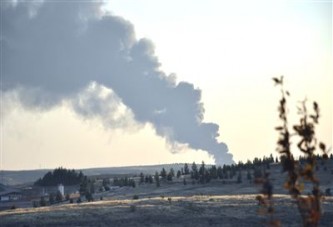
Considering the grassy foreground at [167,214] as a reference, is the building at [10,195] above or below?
above

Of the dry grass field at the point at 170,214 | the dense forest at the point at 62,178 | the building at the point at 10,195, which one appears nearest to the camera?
the dry grass field at the point at 170,214

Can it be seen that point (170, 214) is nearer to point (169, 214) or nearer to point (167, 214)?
point (169, 214)

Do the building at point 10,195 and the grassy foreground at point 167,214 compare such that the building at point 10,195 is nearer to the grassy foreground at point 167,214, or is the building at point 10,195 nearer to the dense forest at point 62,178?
the dense forest at point 62,178

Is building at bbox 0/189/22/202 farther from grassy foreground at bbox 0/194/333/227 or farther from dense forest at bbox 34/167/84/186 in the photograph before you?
grassy foreground at bbox 0/194/333/227

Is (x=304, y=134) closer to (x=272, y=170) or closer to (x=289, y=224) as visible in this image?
(x=289, y=224)

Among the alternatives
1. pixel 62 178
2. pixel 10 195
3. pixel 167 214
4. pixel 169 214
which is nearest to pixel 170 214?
pixel 169 214

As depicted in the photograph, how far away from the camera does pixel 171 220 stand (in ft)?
137

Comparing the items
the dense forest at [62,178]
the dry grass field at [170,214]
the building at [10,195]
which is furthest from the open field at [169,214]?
the dense forest at [62,178]

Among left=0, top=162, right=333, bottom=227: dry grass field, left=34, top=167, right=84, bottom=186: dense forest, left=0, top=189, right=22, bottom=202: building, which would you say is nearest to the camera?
left=0, top=162, right=333, bottom=227: dry grass field

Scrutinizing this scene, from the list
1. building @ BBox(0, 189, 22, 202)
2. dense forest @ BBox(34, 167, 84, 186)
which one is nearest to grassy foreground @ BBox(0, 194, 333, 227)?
building @ BBox(0, 189, 22, 202)

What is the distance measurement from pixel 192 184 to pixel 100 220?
2723 centimetres

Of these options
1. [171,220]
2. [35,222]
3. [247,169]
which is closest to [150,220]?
[171,220]

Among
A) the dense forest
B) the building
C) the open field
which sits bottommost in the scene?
the open field

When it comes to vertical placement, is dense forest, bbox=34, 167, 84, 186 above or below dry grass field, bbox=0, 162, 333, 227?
above
